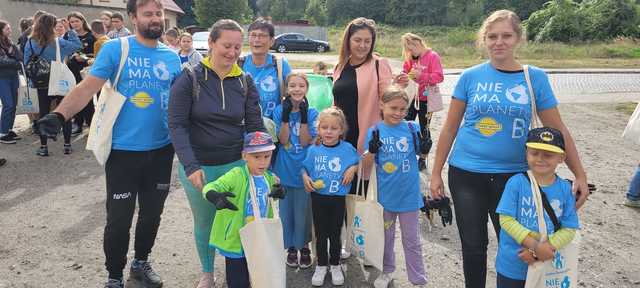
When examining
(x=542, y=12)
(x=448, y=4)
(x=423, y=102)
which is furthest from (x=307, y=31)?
(x=423, y=102)

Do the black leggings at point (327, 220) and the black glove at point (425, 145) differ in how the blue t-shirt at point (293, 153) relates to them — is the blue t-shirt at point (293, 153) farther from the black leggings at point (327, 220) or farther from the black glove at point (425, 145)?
the black glove at point (425, 145)

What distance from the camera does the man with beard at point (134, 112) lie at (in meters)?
2.97

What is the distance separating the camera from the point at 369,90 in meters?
3.58

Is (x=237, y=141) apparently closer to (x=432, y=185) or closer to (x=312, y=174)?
(x=312, y=174)

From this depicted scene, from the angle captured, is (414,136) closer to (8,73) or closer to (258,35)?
(258,35)

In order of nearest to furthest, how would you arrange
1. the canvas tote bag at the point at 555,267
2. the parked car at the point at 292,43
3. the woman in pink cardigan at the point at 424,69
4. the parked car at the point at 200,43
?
1. the canvas tote bag at the point at 555,267
2. the woman in pink cardigan at the point at 424,69
3. the parked car at the point at 200,43
4. the parked car at the point at 292,43

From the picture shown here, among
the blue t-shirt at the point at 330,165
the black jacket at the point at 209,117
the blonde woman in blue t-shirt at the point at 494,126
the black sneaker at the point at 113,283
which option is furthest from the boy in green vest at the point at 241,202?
the blonde woman in blue t-shirt at the point at 494,126

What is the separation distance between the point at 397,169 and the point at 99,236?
2915 mm

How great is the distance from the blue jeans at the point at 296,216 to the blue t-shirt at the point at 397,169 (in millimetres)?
669

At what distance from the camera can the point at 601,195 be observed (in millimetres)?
5617

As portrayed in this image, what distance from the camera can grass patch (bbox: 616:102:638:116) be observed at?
436 inches

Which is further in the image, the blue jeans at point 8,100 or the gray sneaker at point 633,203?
the blue jeans at point 8,100

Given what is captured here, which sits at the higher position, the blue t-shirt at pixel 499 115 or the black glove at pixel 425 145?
the blue t-shirt at pixel 499 115

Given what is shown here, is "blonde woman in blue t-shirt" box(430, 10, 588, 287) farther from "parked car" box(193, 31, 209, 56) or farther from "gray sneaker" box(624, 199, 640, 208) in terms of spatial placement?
"parked car" box(193, 31, 209, 56)
